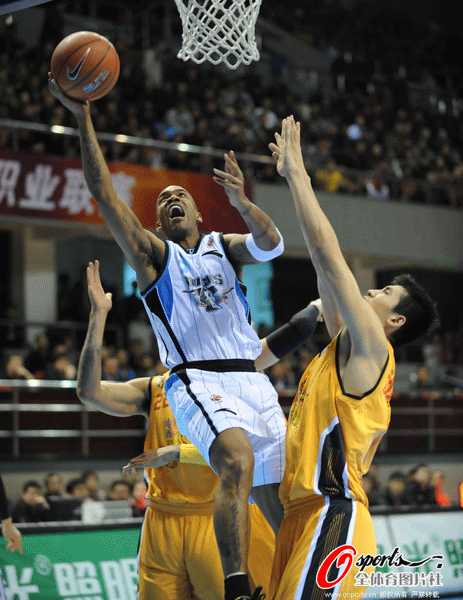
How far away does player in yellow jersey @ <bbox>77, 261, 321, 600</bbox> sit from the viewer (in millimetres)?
4754

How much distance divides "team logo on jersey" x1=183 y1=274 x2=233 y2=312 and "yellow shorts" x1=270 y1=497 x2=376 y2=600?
120 cm

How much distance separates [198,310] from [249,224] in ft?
1.67

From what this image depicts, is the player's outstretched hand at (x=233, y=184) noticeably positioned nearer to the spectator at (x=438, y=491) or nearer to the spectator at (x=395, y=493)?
the spectator at (x=395, y=493)

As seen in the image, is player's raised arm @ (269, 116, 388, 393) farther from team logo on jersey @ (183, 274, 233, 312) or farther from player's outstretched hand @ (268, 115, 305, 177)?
team logo on jersey @ (183, 274, 233, 312)

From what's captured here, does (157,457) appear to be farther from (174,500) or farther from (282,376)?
(282,376)

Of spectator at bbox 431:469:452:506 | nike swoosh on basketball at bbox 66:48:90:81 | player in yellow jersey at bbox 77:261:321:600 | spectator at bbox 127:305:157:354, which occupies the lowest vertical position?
spectator at bbox 431:469:452:506

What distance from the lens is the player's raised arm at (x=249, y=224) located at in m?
4.22

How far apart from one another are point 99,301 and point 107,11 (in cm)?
1701

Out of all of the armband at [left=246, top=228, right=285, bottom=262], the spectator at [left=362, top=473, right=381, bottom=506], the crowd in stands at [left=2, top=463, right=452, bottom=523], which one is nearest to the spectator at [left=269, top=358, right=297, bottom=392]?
the crowd in stands at [left=2, top=463, right=452, bottom=523]

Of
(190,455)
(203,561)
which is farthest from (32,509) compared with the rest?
(190,455)

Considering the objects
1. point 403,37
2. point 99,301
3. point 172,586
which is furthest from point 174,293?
point 403,37

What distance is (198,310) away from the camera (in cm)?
431

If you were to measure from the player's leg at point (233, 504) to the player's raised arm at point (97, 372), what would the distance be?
1.09 meters

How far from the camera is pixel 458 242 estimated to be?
19.3 meters
